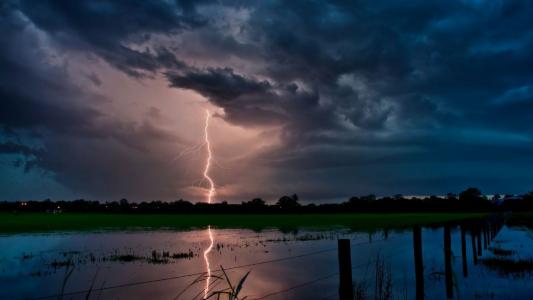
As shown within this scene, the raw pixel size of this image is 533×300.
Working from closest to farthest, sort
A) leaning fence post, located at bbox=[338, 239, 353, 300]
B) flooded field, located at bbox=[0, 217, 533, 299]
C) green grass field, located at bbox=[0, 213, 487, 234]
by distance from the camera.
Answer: leaning fence post, located at bbox=[338, 239, 353, 300] → flooded field, located at bbox=[0, 217, 533, 299] → green grass field, located at bbox=[0, 213, 487, 234]

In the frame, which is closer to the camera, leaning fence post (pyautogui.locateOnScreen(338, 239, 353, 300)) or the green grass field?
leaning fence post (pyautogui.locateOnScreen(338, 239, 353, 300))

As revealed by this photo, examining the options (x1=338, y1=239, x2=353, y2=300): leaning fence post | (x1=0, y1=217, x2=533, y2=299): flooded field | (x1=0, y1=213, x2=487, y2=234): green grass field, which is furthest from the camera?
(x1=0, y1=213, x2=487, y2=234): green grass field

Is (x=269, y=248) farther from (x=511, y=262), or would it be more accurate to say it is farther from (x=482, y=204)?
(x=482, y=204)

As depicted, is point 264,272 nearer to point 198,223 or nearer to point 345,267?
point 345,267

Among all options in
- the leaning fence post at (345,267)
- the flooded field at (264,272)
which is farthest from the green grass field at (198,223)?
the leaning fence post at (345,267)

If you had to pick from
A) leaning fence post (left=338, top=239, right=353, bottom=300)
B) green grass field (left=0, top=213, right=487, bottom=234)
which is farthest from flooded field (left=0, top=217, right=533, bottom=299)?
green grass field (left=0, top=213, right=487, bottom=234)

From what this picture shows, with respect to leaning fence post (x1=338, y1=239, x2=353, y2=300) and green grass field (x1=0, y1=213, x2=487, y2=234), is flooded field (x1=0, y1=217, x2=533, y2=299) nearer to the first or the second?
leaning fence post (x1=338, y1=239, x2=353, y2=300)

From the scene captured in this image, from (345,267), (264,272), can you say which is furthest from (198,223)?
(345,267)

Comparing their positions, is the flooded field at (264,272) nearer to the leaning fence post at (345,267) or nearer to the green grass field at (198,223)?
the leaning fence post at (345,267)

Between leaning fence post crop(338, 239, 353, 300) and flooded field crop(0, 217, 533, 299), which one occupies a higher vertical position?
leaning fence post crop(338, 239, 353, 300)

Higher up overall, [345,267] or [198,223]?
[345,267]

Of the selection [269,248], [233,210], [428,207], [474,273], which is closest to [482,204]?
[428,207]

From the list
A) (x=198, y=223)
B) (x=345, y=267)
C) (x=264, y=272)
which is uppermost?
(x=345, y=267)

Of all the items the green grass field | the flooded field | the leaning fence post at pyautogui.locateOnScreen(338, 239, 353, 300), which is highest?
the leaning fence post at pyautogui.locateOnScreen(338, 239, 353, 300)
